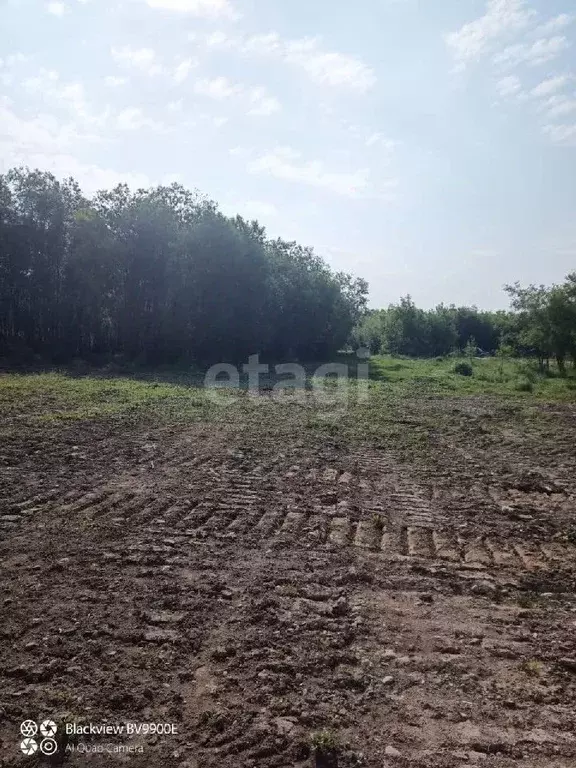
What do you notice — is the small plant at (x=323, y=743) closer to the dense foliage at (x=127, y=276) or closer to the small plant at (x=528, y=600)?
the small plant at (x=528, y=600)

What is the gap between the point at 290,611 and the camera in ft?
10.5

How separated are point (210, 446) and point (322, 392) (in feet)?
25.6

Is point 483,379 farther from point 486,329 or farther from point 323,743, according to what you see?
point 486,329

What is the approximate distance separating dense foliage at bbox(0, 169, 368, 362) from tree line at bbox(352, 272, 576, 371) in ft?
34.3

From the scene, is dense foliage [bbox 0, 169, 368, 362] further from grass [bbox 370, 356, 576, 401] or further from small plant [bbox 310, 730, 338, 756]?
small plant [bbox 310, 730, 338, 756]

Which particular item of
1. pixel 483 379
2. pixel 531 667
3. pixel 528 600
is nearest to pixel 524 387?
pixel 483 379

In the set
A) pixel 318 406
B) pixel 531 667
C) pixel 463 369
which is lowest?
pixel 531 667

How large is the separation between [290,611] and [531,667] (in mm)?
1290

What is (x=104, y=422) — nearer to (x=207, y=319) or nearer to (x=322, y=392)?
(x=322, y=392)

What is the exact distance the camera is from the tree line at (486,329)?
19141mm

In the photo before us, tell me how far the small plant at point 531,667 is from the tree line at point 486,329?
18.3 metres

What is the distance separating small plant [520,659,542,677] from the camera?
2.71 m

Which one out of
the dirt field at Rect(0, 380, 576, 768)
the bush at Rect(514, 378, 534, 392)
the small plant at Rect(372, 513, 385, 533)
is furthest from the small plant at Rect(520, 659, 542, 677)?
the bush at Rect(514, 378, 534, 392)

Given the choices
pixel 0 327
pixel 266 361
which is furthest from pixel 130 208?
pixel 266 361
